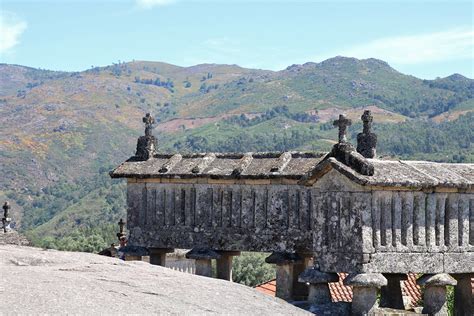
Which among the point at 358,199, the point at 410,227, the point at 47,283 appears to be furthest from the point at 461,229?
the point at 47,283

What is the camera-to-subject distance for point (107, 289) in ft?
30.6

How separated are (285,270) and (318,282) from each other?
6.78ft

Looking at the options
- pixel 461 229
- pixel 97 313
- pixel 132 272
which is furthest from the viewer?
pixel 461 229

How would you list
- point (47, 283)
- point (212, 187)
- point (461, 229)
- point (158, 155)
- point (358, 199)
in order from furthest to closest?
point (158, 155) → point (212, 187) → point (461, 229) → point (358, 199) → point (47, 283)

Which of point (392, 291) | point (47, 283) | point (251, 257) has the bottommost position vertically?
point (251, 257)

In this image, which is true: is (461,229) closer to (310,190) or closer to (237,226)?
(310,190)

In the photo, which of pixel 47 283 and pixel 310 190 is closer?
pixel 47 283

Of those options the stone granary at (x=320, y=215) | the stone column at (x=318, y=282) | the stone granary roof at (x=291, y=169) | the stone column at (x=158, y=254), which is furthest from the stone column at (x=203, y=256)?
the stone column at (x=318, y=282)

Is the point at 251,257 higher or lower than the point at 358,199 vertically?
lower

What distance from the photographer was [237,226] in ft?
52.7

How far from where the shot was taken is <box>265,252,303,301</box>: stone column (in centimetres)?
1548

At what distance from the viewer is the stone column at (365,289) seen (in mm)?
12945

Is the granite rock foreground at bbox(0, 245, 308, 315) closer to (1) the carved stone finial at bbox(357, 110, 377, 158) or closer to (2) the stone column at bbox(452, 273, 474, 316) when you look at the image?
(2) the stone column at bbox(452, 273, 474, 316)

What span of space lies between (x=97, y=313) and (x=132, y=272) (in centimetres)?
202
